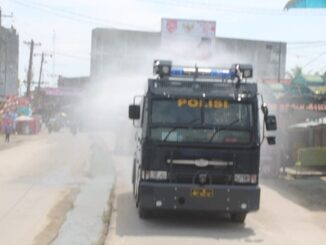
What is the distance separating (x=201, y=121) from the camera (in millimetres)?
12289

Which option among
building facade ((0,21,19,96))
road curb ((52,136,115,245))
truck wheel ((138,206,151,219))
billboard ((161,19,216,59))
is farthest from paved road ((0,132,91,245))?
building facade ((0,21,19,96))

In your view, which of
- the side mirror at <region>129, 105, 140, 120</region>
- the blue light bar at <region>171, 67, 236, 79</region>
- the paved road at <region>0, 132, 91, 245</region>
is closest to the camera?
the paved road at <region>0, 132, 91, 245</region>

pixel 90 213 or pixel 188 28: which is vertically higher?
pixel 188 28

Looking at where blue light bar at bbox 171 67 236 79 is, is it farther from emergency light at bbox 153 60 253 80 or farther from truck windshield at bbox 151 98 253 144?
truck windshield at bbox 151 98 253 144

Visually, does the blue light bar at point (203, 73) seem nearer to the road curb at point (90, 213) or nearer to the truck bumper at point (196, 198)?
the truck bumper at point (196, 198)

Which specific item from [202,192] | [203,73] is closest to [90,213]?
[202,192]

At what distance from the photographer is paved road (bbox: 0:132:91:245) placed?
1144 cm

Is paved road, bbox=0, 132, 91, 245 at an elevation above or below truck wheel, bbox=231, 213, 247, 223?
below

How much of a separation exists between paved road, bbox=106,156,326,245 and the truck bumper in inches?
17.9

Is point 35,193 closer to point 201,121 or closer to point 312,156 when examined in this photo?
point 201,121

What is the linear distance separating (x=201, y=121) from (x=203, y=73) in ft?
4.36

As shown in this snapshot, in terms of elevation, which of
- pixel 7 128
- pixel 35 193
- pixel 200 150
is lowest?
pixel 35 193

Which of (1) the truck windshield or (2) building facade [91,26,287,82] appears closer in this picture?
(1) the truck windshield

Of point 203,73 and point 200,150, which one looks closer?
point 200,150
